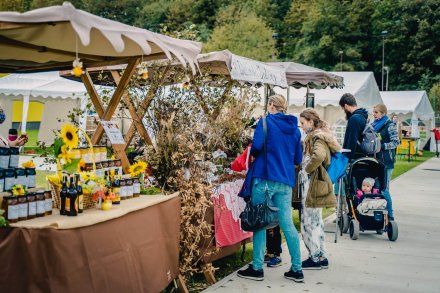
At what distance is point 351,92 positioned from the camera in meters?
18.6

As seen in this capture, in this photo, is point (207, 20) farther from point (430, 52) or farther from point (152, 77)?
point (152, 77)

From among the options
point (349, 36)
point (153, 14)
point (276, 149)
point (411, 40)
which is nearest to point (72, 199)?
point (276, 149)

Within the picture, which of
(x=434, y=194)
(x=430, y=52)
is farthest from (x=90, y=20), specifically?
(x=430, y=52)

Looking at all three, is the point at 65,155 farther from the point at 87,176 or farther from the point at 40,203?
the point at 40,203

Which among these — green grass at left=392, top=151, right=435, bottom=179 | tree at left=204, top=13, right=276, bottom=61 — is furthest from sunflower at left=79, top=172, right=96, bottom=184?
tree at left=204, top=13, right=276, bottom=61

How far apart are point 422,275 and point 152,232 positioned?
128 inches

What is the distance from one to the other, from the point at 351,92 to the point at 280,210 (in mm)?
14442

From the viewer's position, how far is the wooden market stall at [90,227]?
3.14 m

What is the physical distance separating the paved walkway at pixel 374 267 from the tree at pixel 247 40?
129 ft

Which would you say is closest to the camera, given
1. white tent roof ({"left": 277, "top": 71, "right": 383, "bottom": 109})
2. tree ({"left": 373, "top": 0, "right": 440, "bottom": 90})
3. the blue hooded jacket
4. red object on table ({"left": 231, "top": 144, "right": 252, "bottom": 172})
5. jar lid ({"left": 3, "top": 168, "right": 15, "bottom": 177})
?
jar lid ({"left": 3, "top": 168, "right": 15, "bottom": 177})

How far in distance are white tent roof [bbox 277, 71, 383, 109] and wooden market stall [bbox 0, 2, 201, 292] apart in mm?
14493

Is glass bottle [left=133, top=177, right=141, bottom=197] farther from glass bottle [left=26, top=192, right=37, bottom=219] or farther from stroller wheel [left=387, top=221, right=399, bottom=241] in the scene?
stroller wheel [left=387, top=221, right=399, bottom=241]

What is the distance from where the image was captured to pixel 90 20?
10.4ft

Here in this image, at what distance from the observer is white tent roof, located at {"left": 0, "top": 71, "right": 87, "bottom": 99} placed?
17719 mm
